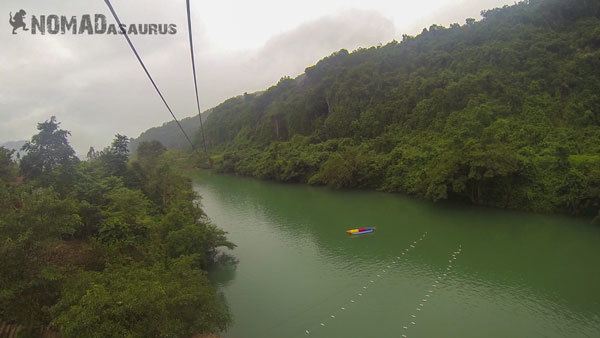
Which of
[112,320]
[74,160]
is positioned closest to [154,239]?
[112,320]

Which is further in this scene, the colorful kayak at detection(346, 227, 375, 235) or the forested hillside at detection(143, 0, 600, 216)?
the forested hillside at detection(143, 0, 600, 216)

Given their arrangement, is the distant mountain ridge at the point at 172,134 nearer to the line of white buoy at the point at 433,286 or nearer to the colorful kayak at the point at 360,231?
the colorful kayak at the point at 360,231

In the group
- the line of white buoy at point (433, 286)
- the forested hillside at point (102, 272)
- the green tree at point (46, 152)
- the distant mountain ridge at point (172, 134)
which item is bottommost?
the line of white buoy at point (433, 286)

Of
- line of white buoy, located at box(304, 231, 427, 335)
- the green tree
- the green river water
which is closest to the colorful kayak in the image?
the green river water

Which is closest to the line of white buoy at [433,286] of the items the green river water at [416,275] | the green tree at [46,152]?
the green river water at [416,275]

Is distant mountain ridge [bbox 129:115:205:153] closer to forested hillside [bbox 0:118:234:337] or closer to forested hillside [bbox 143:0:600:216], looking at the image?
forested hillside [bbox 143:0:600:216]

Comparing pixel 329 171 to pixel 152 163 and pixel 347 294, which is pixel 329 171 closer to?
pixel 152 163

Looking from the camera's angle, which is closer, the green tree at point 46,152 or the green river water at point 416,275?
the green river water at point 416,275

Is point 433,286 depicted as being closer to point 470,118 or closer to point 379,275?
point 379,275
